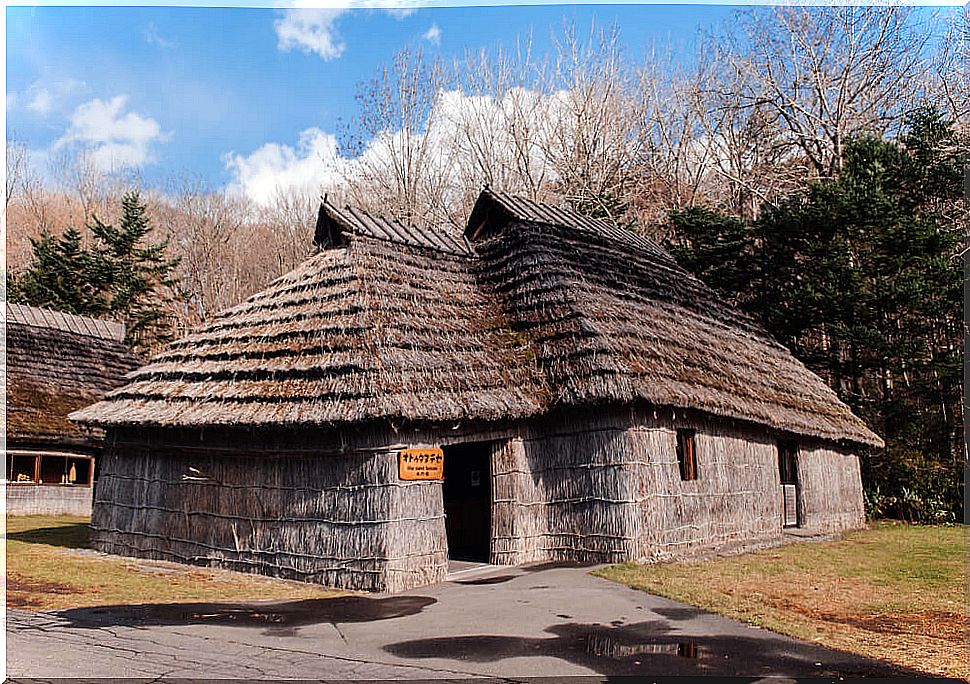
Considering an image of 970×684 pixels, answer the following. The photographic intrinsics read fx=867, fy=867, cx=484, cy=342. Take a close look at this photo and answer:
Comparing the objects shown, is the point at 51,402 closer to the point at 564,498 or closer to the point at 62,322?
the point at 62,322

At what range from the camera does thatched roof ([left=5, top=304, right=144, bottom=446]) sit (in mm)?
24688

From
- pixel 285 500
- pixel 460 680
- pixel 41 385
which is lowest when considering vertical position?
pixel 460 680

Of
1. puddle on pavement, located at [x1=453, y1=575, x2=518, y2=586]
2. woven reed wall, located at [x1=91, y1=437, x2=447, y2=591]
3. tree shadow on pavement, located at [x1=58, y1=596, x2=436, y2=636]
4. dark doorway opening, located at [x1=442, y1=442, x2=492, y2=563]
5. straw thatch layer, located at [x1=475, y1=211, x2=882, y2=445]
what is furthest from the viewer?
dark doorway opening, located at [x1=442, y1=442, x2=492, y2=563]

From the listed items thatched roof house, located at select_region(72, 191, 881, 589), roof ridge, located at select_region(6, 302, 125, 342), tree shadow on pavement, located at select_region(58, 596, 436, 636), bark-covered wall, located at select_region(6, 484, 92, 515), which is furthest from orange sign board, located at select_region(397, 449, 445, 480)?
roof ridge, located at select_region(6, 302, 125, 342)

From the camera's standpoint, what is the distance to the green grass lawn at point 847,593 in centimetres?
809

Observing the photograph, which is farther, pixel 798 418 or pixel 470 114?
pixel 470 114

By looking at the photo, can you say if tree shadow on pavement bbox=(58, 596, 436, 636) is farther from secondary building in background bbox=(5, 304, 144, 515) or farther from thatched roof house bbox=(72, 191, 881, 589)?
secondary building in background bbox=(5, 304, 144, 515)

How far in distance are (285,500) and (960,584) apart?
31.2 feet

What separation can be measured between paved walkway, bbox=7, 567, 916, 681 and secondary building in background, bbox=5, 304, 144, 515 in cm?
1479

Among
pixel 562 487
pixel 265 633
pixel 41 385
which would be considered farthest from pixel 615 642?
pixel 41 385

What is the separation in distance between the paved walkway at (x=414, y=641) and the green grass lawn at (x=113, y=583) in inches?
27.5

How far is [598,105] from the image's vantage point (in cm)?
3547

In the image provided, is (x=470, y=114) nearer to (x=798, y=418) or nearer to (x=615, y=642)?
(x=798, y=418)

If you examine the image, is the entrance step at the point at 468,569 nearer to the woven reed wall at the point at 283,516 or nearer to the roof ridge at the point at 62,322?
the woven reed wall at the point at 283,516
